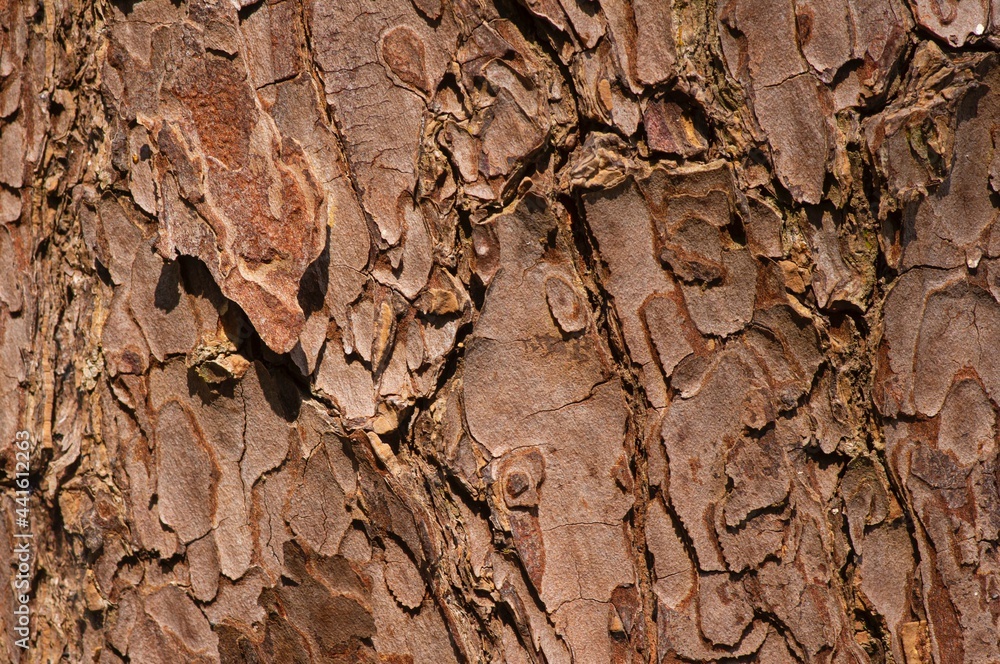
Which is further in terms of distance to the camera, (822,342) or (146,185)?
(146,185)

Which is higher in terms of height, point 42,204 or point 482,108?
point 482,108

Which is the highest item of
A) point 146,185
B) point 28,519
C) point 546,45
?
point 546,45

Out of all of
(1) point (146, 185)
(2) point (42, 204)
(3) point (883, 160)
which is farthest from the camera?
(2) point (42, 204)

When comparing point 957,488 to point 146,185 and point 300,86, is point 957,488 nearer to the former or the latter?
point 300,86

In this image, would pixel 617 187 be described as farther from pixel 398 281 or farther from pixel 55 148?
pixel 55 148

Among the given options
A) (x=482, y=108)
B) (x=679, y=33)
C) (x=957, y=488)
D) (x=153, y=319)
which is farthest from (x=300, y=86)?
(x=957, y=488)

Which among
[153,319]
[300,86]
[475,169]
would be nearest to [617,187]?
[475,169]

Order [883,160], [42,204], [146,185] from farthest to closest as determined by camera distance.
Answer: [42,204], [146,185], [883,160]
